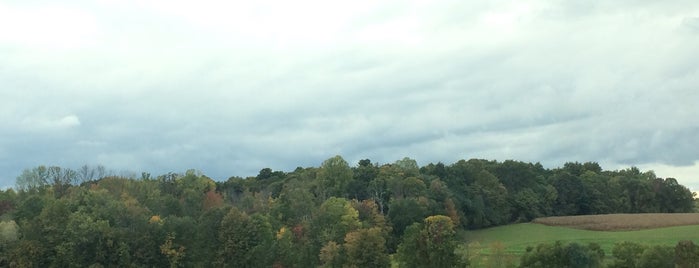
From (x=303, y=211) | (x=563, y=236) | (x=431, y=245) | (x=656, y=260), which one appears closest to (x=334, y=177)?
(x=303, y=211)

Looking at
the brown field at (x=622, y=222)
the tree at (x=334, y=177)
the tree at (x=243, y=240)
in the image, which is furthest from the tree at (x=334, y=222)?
the brown field at (x=622, y=222)

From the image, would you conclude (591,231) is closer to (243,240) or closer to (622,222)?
(622,222)

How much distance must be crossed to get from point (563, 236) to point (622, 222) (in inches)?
557

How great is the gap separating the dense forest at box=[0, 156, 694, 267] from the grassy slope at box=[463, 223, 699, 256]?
5249 mm

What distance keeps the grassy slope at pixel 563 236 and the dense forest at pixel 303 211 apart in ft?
17.2

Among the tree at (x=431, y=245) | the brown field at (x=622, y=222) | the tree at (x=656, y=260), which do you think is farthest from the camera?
the brown field at (x=622, y=222)

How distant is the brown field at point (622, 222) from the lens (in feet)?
434

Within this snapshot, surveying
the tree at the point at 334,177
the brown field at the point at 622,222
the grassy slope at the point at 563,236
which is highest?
the tree at the point at 334,177

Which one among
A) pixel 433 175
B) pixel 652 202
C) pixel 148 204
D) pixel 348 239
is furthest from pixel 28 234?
pixel 652 202

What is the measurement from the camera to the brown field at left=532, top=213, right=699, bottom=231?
5207 inches

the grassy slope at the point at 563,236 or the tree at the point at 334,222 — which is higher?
the tree at the point at 334,222

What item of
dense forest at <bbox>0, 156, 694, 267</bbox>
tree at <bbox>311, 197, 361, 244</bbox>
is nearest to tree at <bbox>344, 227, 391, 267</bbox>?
dense forest at <bbox>0, 156, 694, 267</bbox>

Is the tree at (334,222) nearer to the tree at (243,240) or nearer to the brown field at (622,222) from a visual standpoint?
the tree at (243,240)

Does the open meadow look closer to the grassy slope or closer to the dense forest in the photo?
the grassy slope
